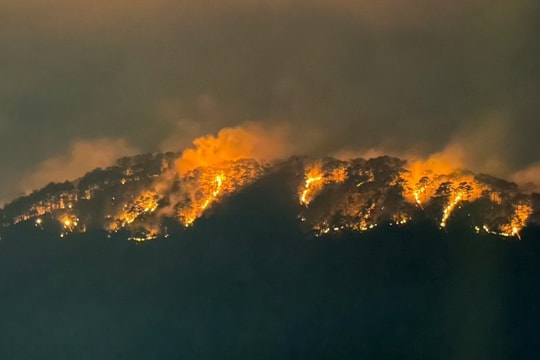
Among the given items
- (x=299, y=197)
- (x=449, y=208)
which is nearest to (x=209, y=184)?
(x=299, y=197)

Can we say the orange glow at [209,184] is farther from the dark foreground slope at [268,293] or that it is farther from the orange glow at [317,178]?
the orange glow at [317,178]

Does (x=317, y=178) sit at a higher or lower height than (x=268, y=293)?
higher

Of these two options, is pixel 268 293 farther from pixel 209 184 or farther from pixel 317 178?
pixel 209 184

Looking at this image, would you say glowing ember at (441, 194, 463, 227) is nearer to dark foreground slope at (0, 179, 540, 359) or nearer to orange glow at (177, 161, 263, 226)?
dark foreground slope at (0, 179, 540, 359)

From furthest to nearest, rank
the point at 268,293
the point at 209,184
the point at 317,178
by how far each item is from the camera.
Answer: the point at 209,184 → the point at 317,178 → the point at 268,293

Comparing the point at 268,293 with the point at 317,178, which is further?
the point at 317,178

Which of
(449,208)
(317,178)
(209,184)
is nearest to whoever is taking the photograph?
(449,208)

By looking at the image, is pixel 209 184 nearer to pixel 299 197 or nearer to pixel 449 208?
pixel 299 197

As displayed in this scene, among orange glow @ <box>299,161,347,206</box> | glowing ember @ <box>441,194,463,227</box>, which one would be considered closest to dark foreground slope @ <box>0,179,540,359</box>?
glowing ember @ <box>441,194,463,227</box>

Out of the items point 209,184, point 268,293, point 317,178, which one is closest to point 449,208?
point 317,178

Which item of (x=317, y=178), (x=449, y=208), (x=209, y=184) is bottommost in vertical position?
(x=449, y=208)
